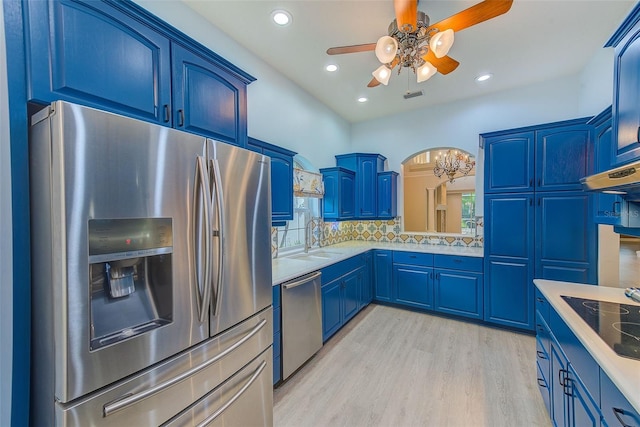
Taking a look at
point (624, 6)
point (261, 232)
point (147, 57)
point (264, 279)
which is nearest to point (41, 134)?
point (147, 57)

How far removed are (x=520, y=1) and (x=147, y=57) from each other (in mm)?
2625

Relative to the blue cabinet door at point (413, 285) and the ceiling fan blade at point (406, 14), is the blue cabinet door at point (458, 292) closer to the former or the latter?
the blue cabinet door at point (413, 285)

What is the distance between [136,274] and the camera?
1.14 meters

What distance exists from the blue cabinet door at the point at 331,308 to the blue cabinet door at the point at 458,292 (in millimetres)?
1370

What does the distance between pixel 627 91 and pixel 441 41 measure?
104 centimetres

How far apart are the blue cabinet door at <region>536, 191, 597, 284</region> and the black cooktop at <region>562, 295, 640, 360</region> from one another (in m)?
1.46

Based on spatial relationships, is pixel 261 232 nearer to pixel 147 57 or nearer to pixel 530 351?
pixel 147 57

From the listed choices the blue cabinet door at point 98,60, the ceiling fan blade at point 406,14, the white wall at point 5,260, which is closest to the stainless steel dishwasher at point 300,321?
the white wall at point 5,260

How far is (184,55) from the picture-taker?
1.52 meters

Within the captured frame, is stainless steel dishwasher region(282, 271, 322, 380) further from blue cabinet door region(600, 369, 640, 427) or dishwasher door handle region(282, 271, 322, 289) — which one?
blue cabinet door region(600, 369, 640, 427)

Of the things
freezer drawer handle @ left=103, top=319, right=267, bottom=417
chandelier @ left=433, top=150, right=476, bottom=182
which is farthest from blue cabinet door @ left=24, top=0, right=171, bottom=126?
chandelier @ left=433, top=150, right=476, bottom=182

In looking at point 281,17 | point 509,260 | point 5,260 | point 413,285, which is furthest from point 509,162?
point 5,260

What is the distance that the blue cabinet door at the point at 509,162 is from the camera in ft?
9.50

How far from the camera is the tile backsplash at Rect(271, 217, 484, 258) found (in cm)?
377
